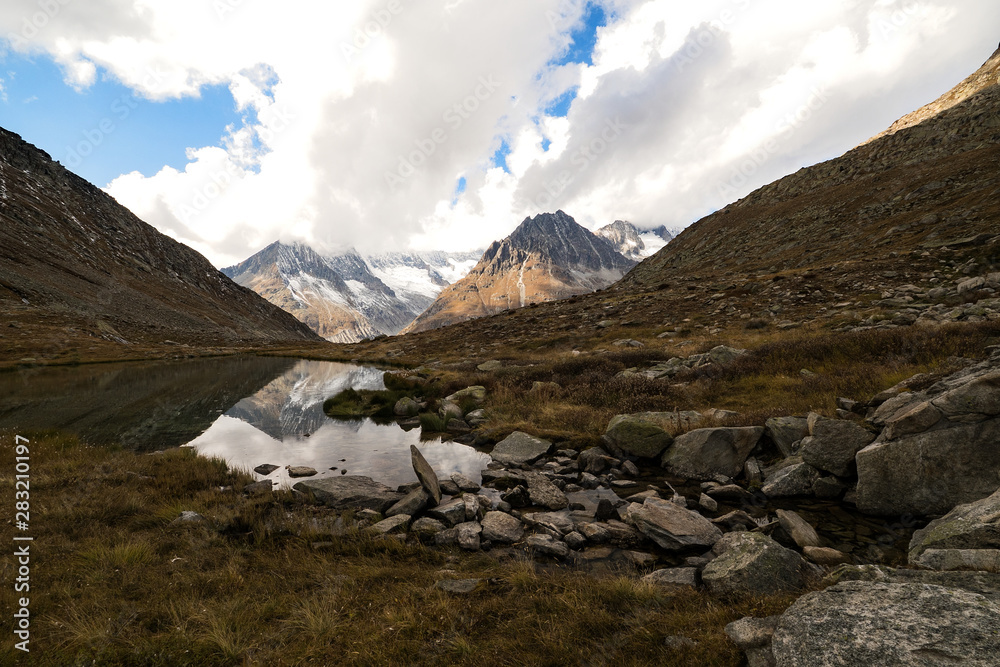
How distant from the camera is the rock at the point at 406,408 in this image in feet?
73.2

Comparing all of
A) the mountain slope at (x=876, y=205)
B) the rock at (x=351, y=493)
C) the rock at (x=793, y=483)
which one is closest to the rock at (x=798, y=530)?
the rock at (x=793, y=483)

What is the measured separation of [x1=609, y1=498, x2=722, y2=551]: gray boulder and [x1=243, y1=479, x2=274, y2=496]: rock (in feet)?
31.9

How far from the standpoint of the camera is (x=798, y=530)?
7164 millimetres

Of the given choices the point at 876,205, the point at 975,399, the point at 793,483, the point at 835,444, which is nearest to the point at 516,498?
the point at 793,483

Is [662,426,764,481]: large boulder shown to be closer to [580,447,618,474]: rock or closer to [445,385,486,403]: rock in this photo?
[580,447,618,474]: rock

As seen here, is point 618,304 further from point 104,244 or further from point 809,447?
point 104,244

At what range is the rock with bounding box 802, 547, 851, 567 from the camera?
6.38m

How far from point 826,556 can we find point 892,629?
3.71 m

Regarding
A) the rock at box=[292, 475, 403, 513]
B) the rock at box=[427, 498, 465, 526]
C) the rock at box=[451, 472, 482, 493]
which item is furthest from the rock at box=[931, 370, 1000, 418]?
the rock at box=[292, 475, 403, 513]

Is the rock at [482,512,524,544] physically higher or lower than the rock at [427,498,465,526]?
lower

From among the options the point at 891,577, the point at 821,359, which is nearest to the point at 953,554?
the point at 891,577

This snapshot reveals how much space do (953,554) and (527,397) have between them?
16.0 m

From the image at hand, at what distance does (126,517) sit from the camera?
9094mm

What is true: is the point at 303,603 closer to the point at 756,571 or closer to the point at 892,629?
the point at 756,571
